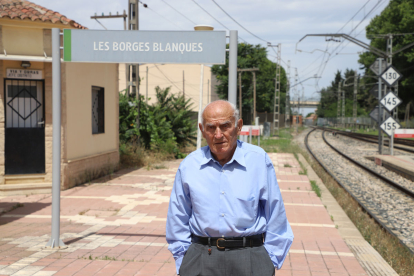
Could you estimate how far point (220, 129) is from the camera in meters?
2.74

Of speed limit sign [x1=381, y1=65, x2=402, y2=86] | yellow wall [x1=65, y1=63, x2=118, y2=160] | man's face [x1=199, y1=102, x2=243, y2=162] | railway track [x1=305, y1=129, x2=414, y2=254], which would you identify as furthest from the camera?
Result: speed limit sign [x1=381, y1=65, x2=402, y2=86]

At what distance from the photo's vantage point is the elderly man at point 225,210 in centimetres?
262

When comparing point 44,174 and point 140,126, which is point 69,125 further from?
point 140,126

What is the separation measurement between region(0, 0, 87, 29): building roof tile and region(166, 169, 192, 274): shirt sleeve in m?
8.75

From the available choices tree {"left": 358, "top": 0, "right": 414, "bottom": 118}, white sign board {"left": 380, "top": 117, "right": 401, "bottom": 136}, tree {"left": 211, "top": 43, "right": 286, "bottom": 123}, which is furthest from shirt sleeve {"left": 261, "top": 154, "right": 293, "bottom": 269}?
tree {"left": 211, "top": 43, "right": 286, "bottom": 123}

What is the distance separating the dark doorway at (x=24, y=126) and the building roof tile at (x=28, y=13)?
1.45 m

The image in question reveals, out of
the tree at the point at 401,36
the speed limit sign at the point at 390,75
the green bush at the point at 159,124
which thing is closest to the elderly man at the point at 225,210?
the green bush at the point at 159,124

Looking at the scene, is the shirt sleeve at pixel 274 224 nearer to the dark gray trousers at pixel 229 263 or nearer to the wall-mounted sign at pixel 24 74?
the dark gray trousers at pixel 229 263

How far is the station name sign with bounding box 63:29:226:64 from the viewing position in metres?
5.88

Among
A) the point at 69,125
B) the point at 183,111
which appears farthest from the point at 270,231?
the point at 183,111

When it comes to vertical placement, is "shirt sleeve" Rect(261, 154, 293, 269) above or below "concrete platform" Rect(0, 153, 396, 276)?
above

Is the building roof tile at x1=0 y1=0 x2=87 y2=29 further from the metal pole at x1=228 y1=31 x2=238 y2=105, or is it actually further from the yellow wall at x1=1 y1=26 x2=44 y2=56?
the metal pole at x1=228 y1=31 x2=238 y2=105

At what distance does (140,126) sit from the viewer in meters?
18.2

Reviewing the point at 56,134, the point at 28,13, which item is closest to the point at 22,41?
the point at 28,13
